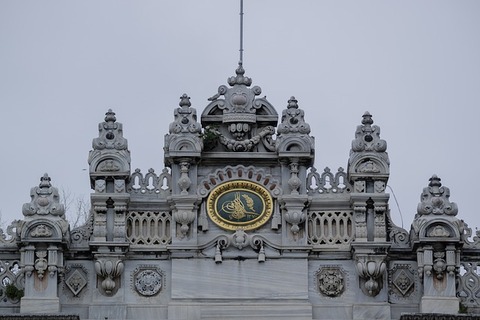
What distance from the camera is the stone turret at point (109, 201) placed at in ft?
132

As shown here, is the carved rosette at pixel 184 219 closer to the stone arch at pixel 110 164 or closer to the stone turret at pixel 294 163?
the stone arch at pixel 110 164

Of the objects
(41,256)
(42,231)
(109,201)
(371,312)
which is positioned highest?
(109,201)

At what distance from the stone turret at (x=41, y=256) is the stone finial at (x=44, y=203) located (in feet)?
0.13

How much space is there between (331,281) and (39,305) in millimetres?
6038

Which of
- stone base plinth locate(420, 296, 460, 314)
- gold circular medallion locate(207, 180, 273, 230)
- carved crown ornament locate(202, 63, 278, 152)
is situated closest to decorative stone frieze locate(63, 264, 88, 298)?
gold circular medallion locate(207, 180, 273, 230)

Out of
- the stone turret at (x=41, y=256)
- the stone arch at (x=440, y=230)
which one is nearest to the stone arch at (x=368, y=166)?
the stone arch at (x=440, y=230)

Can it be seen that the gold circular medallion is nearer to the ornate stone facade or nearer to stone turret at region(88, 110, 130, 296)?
the ornate stone facade

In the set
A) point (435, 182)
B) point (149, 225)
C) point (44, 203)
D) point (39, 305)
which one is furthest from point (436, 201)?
point (39, 305)

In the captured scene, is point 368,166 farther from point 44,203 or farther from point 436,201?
point 44,203

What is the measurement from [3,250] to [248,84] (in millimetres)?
6268

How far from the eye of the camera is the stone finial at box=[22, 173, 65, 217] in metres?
40.5

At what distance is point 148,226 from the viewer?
134 ft

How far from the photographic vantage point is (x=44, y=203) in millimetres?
40594

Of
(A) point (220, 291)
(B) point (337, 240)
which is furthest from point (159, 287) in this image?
(B) point (337, 240)
